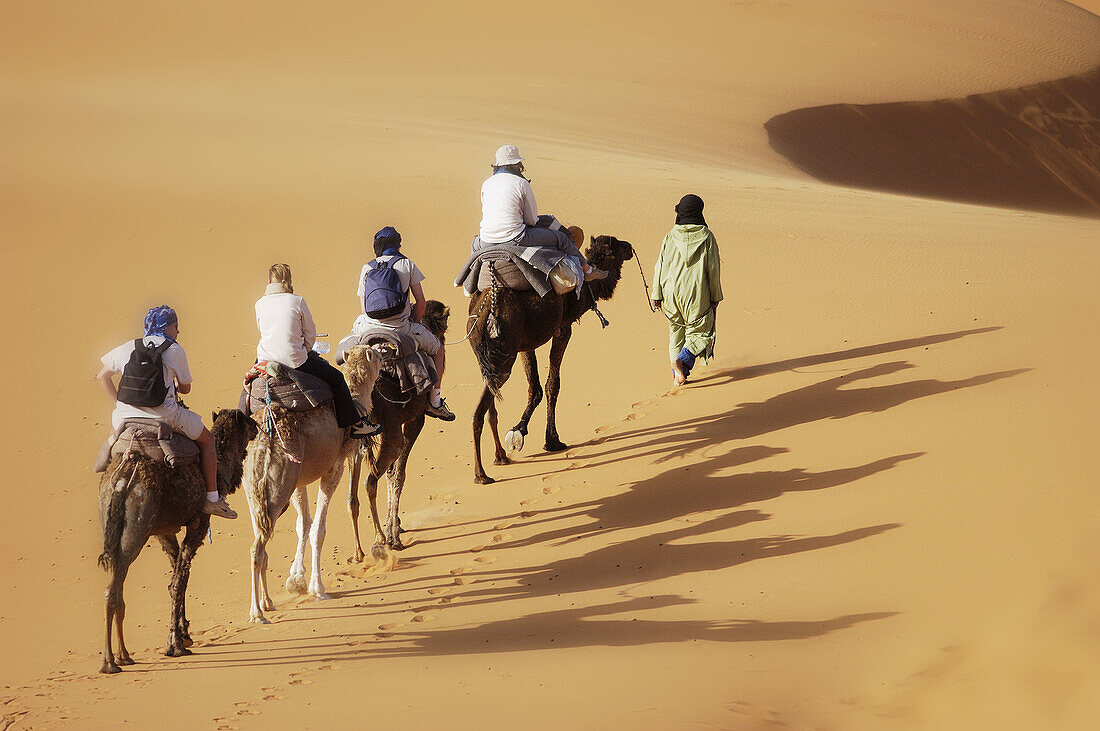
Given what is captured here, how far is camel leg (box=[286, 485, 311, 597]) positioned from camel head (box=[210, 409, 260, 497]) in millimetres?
680

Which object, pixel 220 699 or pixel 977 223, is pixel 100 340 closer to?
pixel 220 699

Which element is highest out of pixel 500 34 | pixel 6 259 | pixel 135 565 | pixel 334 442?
pixel 500 34

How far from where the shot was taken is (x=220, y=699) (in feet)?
22.3

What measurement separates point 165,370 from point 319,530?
6.77 ft

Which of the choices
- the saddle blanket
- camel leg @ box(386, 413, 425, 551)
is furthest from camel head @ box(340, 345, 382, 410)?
the saddle blanket

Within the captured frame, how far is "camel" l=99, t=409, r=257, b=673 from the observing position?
7348 millimetres

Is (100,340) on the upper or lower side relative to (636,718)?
upper

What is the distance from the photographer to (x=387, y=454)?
9609mm

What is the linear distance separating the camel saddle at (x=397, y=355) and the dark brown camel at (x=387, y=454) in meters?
0.10

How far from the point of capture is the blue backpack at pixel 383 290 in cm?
933

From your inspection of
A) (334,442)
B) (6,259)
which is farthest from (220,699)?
(6,259)

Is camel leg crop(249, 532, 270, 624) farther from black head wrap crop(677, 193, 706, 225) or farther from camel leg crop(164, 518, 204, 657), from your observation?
black head wrap crop(677, 193, 706, 225)

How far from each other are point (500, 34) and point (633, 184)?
20.4 m

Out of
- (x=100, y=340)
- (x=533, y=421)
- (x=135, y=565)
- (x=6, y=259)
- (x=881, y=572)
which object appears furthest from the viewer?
(x=6, y=259)
